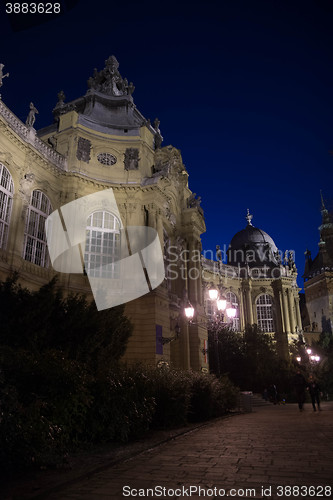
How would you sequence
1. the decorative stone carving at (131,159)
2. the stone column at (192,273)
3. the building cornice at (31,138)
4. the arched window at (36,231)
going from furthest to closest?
1. the stone column at (192,273)
2. the decorative stone carving at (131,159)
3. the arched window at (36,231)
4. the building cornice at (31,138)

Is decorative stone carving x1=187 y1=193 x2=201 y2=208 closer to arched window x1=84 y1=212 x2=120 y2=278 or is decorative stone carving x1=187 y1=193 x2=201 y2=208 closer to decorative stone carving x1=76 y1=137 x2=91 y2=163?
arched window x1=84 y1=212 x2=120 y2=278

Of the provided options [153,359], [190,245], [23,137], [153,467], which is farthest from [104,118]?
[153,467]

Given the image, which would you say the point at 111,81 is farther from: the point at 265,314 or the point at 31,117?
the point at 265,314

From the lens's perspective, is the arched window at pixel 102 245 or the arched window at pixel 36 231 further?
the arched window at pixel 102 245

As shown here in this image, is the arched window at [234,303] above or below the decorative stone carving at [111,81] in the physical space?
below

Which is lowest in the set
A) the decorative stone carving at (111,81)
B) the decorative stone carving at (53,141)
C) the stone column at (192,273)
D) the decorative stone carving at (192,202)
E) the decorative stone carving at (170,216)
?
the stone column at (192,273)

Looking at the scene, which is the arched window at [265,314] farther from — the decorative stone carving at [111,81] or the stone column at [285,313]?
the decorative stone carving at [111,81]

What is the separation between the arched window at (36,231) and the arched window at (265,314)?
1570 inches

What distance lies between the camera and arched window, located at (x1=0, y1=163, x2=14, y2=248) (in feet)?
65.3

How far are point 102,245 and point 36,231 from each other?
4619 millimetres

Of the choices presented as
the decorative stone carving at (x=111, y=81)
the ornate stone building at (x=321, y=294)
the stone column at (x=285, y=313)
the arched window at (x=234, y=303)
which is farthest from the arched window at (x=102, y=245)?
the ornate stone building at (x=321, y=294)

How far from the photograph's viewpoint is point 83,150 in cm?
2658

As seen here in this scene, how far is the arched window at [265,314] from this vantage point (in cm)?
5428

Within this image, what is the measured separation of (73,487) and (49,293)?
792 centimetres
